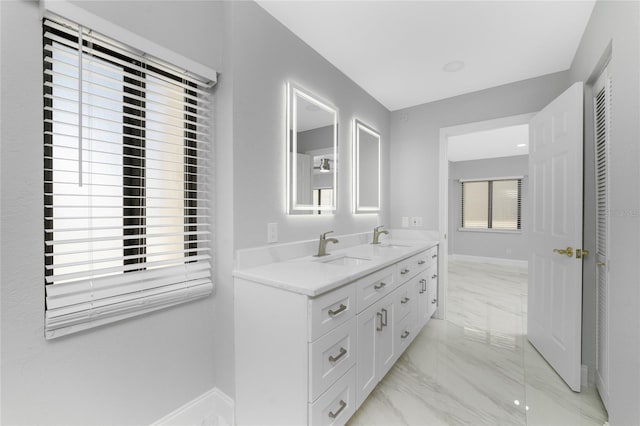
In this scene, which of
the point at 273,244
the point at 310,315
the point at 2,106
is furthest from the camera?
the point at 273,244

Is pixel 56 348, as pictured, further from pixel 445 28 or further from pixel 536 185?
pixel 536 185

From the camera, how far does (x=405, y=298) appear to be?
211 cm

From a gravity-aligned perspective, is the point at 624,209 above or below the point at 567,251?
above

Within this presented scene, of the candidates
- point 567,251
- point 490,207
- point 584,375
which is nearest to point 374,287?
point 567,251

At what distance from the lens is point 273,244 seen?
1.74 meters

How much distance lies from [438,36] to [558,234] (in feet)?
5.47

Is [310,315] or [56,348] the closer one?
[56,348]

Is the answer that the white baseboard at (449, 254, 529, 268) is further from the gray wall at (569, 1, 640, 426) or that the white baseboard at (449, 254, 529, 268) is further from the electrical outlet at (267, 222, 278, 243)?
the electrical outlet at (267, 222, 278, 243)

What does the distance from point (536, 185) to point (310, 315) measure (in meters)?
2.26

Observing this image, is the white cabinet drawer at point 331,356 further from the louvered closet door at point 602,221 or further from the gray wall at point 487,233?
the gray wall at point 487,233

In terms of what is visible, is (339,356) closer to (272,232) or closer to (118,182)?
(272,232)

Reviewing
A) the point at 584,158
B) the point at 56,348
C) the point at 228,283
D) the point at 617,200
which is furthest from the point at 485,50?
the point at 56,348

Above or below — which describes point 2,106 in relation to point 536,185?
above

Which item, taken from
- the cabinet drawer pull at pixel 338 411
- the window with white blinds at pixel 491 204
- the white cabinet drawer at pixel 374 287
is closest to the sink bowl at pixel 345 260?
the white cabinet drawer at pixel 374 287
